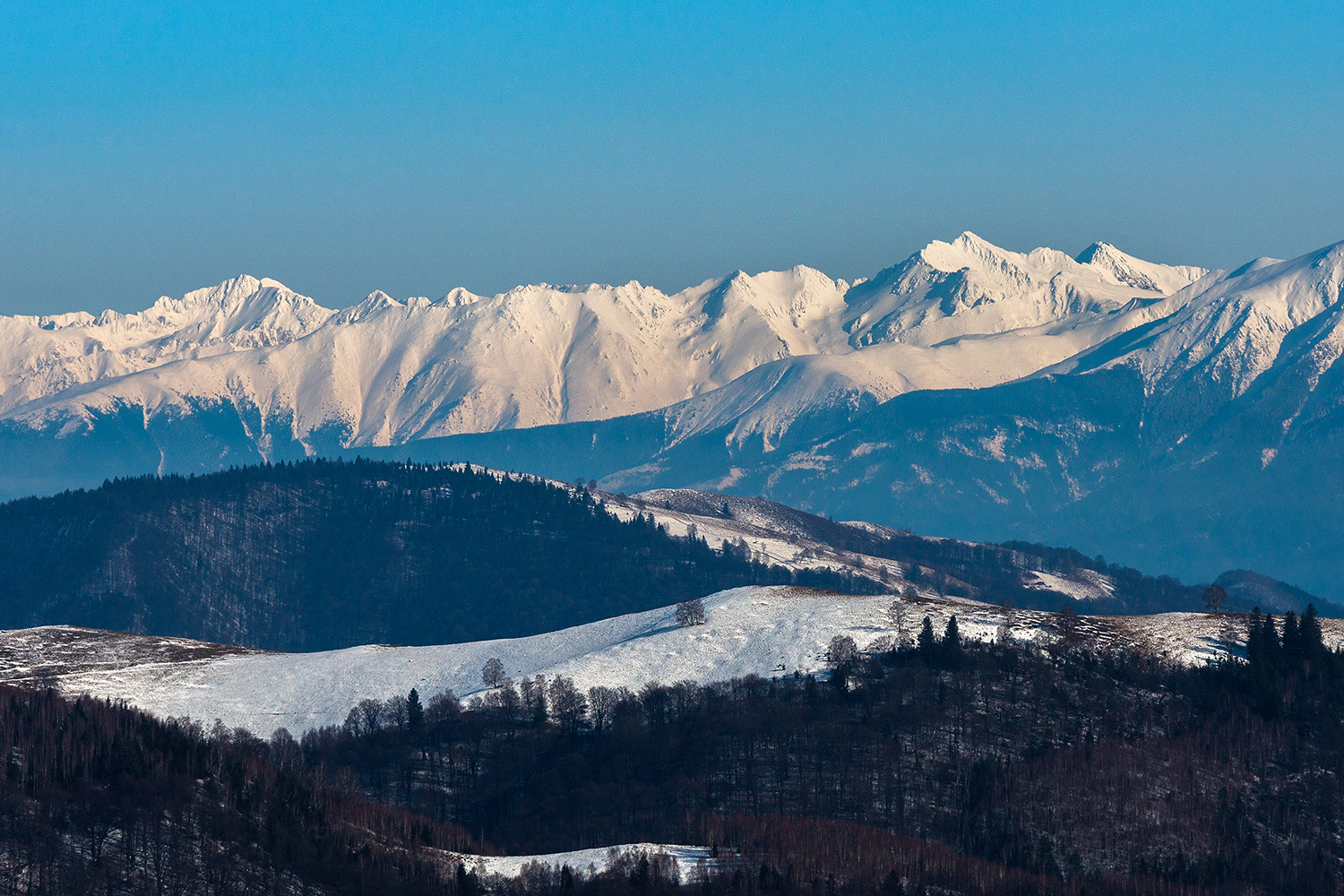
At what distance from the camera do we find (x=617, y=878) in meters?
196

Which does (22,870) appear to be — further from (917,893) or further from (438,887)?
(917,893)

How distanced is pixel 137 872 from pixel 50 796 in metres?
17.1

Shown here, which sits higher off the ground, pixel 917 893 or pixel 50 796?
pixel 50 796

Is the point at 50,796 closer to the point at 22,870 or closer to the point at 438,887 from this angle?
the point at 22,870

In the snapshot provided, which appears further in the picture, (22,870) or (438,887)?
(438,887)

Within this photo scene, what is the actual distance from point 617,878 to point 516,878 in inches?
456

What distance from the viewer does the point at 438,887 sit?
195m

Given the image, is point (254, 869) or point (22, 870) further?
point (254, 869)

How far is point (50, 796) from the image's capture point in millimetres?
197500

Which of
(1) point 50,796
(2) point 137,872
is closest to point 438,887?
(2) point 137,872

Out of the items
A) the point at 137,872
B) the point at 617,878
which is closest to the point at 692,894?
the point at 617,878

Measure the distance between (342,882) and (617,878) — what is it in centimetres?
3128

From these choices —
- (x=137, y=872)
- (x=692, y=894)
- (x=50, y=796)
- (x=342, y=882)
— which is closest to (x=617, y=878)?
(x=692, y=894)

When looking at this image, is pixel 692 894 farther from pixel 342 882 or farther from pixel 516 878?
pixel 342 882
